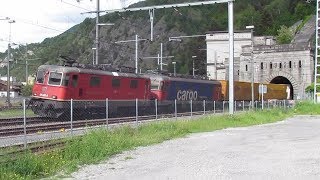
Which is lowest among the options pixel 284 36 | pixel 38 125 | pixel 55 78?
pixel 38 125

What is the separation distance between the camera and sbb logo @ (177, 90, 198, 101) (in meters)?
41.5

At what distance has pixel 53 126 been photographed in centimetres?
2127

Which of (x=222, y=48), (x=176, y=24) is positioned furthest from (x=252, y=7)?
(x=222, y=48)

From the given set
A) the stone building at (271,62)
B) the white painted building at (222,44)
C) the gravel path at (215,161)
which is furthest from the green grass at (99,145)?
the white painted building at (222,44)

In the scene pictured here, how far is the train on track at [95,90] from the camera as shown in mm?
27469

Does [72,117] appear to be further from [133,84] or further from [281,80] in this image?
[281,80]

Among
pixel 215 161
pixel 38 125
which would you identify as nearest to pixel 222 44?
pixel 38 125

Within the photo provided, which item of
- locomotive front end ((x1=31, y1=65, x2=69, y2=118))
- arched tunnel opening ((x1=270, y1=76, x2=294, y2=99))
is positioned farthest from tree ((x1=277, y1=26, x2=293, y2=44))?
locomotive front end ((x1=31, y1=65, x2=69, y2=118))

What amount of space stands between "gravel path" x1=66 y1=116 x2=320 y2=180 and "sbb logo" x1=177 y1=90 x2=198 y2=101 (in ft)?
72.1

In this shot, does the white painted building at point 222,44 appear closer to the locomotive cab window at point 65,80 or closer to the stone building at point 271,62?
the stone building at point 271,62

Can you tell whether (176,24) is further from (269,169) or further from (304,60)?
(269,169)

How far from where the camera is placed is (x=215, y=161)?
13.5 meters

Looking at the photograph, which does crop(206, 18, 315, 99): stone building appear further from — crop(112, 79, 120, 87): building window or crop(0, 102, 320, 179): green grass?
crop(0, 102, 320, 179): green grass

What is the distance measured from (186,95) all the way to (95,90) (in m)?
14.2
